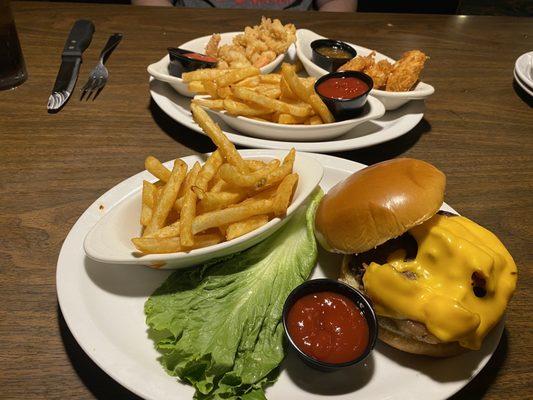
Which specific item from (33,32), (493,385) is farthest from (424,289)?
(33,32)

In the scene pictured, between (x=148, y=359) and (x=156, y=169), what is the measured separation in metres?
0.67

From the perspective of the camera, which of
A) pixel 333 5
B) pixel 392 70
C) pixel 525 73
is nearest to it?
pixel 392 70

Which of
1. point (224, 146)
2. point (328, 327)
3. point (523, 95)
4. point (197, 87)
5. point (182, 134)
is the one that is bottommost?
point (523, 95)

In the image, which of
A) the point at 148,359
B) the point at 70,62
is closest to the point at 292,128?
the point at 148,359

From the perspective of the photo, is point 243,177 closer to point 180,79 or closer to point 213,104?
point 213,104

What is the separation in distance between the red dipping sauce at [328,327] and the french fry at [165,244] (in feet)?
1.22

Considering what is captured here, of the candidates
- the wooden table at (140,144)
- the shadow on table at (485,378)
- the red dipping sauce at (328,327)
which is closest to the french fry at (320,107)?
the wooden table at (140,144)

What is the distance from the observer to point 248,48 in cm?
292

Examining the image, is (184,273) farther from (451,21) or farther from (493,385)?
(451,21)

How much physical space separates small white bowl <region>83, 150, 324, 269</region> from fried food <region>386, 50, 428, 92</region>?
1.05 metres

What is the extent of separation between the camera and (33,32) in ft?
11.0

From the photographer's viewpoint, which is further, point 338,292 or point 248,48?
point 248,48

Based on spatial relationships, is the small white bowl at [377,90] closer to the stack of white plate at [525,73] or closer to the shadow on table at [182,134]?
the stack of white plate at [525,73]

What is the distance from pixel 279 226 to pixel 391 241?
384 mm
